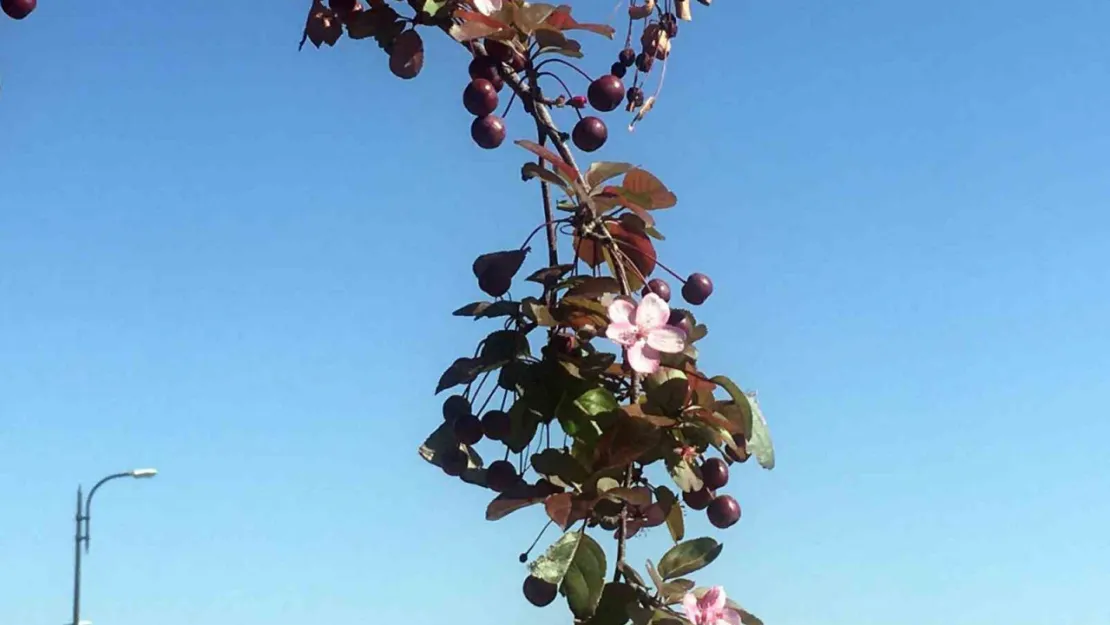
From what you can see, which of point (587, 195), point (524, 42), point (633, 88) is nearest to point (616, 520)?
point (587, 195)

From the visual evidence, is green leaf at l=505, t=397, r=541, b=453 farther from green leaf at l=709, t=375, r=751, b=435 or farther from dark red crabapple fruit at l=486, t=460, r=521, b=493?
green leaf at l=709, t=375, r=751, b=435

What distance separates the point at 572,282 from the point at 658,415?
0.64 feet

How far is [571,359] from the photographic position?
1674mm

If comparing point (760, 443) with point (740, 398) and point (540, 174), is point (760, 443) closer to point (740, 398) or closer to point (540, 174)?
point (740, 398)

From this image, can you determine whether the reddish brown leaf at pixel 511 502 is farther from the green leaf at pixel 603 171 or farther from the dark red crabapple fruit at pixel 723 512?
the green leaf at pixel 603 171

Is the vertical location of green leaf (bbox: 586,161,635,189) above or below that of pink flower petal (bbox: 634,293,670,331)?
above

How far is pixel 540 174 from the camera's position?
1634 millimetres

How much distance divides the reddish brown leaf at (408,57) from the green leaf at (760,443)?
650 millimetres

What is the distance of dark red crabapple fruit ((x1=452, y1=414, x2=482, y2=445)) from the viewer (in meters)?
1.70

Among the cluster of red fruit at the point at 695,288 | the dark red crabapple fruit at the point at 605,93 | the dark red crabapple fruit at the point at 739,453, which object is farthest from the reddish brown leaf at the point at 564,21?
the dark red crabapple fruit at the point at 739,453

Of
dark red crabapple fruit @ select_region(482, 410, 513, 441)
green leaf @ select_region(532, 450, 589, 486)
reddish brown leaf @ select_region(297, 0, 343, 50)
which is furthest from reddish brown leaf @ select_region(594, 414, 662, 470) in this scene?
reddish brown leaf @ select_region(297, 0, 343, 50)

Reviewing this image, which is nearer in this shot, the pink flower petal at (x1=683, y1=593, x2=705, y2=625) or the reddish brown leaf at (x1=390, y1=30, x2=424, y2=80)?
the pink flower petal at (x1=683, y1=593, x2=705, y2=625)

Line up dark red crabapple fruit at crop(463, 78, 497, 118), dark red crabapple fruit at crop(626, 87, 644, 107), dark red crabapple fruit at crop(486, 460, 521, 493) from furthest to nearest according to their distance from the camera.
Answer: dark red crabapple fruit at crop(626, 87, 644, 107) → dark red crabapple fruit at crop(463, 78, 497, 118) → dark red crabapple fruit at crop(486, 460, 521, 493)

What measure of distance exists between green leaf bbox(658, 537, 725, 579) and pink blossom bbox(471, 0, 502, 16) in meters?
0.73
